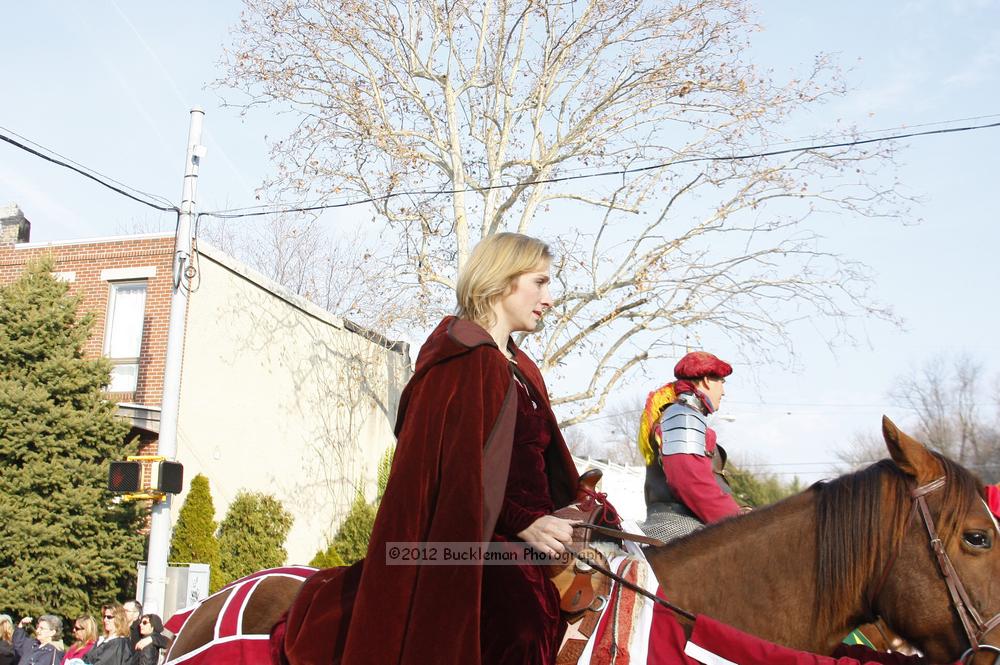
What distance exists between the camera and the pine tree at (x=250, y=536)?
55.1 feet

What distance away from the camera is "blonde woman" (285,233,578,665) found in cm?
270

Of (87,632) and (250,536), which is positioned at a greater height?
(250,536)

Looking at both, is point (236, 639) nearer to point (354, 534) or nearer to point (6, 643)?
point (6, 643)

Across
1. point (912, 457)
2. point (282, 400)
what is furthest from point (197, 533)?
point (912, 457)

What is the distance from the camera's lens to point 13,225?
68.0ft

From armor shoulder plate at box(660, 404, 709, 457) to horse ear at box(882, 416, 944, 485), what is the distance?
1.26 m

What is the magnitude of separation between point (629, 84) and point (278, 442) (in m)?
11.0

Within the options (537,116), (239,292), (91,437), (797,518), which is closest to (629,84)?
(537,116)

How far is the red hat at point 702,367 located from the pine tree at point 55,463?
12.2 meters

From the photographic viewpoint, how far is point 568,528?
111 inches

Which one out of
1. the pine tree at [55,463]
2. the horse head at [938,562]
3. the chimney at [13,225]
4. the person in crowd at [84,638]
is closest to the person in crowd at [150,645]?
the person in crowd at [84,638]

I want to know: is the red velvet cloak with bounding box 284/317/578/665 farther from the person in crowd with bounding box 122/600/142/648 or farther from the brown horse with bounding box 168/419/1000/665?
the person in crowd with bounding box 122/600/142/648

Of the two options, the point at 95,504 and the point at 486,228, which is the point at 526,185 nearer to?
the point at 486,228

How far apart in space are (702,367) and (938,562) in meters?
1.90
